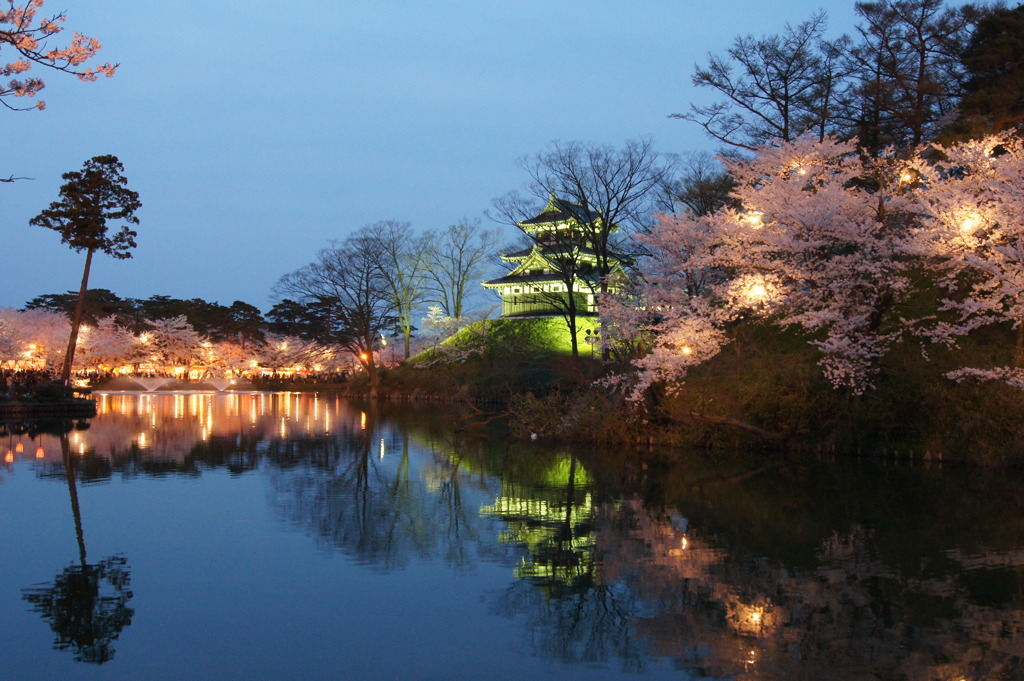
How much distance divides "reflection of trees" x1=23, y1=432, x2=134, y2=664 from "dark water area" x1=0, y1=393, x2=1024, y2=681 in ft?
0.10

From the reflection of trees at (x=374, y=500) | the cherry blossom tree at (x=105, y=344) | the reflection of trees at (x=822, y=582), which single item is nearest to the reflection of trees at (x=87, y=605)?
the reflection of trees at (x=374, y=500)

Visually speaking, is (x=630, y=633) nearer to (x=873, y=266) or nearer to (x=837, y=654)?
(x=837, y=654)

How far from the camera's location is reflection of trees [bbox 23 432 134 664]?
248 inches

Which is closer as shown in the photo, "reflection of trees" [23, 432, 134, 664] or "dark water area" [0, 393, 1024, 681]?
"dark water area" [0, 393, 1024, 681]

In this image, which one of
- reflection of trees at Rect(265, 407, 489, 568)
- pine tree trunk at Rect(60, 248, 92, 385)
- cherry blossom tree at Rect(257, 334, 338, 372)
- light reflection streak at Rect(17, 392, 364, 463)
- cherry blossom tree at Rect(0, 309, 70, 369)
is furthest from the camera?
cherry blossom tree at Rect(257, 334, 338, 372)

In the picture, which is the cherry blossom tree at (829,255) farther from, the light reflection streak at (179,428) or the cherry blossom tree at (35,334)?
the cherry blossom tree at (35,334)

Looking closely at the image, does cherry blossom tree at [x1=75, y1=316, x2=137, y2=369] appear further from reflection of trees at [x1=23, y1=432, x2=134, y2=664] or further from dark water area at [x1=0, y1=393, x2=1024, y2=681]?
reflection of trees at [x1=23, y1=432, x2=134, y2=664]

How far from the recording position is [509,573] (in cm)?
858

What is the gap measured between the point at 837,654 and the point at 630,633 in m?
1.54

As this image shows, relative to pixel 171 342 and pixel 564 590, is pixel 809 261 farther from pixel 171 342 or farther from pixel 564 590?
pixel 171 342

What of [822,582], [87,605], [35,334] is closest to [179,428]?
[87,605]

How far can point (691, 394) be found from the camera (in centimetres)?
2077

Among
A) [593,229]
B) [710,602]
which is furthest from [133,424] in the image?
[710,602]

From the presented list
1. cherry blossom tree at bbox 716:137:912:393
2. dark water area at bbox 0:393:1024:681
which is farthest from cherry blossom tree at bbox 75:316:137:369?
cherry blossom tree at bbox 716:137:912:393
